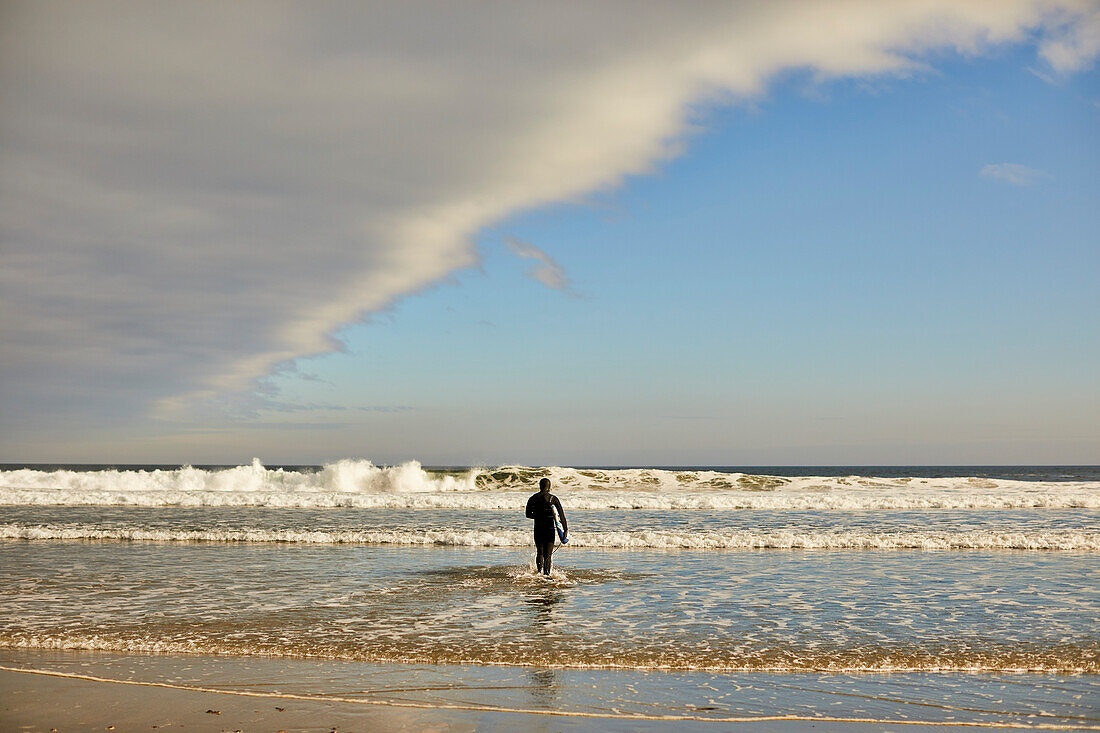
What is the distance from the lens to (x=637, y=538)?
2109cm

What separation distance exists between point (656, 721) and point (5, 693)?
21.1ft

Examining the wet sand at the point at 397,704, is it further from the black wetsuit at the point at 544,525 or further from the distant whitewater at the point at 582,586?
the black wetsuit at the point at 544,525

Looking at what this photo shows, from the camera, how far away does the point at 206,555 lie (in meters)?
18.5

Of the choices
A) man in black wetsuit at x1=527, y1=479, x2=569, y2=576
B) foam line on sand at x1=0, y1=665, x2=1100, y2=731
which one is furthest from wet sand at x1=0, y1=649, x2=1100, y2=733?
man in black wetsuit at x1=527, y1=479, x2=569, y2=576

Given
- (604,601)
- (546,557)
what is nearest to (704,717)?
(604,601)

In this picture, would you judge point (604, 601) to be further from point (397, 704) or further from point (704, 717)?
point (397, 704)

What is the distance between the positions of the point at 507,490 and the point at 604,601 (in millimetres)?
35147

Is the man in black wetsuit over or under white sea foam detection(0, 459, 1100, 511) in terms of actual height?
over

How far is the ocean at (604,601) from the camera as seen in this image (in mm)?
8391

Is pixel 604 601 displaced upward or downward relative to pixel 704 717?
downward

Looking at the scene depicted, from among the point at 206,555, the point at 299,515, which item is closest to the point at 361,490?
the point at 299,515

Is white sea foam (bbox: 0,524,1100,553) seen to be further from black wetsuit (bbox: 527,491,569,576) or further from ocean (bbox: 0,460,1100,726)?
black wetsuit (bbox: 527,491,569,576)

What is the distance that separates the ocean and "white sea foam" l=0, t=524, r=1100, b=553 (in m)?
0.09

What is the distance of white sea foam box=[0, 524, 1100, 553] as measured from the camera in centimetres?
2022
